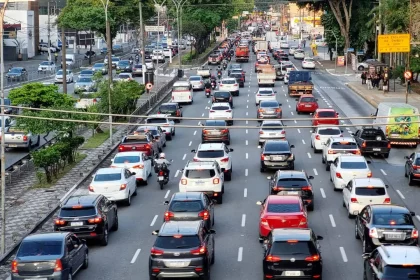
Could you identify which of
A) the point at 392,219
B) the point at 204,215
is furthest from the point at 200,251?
the point at 392,219

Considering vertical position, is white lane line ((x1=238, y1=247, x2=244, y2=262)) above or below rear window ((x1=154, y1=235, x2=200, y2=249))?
below

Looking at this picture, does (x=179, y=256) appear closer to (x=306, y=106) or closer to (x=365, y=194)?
(x=365, y=194)

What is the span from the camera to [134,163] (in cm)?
3794

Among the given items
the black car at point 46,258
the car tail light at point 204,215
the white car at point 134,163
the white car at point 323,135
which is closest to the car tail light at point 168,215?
the car tail light at point 204,215

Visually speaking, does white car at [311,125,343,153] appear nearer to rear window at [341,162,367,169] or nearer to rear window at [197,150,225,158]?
rear window at [197,150,225,158]

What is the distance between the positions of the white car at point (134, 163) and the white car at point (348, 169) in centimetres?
795

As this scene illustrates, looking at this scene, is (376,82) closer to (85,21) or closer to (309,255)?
(85,21)

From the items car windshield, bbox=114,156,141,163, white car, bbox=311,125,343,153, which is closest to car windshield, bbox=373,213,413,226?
car windshield, bbox=114,156,141,163

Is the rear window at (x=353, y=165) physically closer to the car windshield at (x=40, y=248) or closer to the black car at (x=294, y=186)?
the black car at (x=294, y=186)

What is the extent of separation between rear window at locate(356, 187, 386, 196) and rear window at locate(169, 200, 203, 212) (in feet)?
18.8

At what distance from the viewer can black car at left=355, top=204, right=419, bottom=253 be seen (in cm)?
2512

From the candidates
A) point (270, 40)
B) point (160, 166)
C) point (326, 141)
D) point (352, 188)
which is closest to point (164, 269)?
point (352, 188)

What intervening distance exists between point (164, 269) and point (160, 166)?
1526cm

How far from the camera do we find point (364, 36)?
114 meters
